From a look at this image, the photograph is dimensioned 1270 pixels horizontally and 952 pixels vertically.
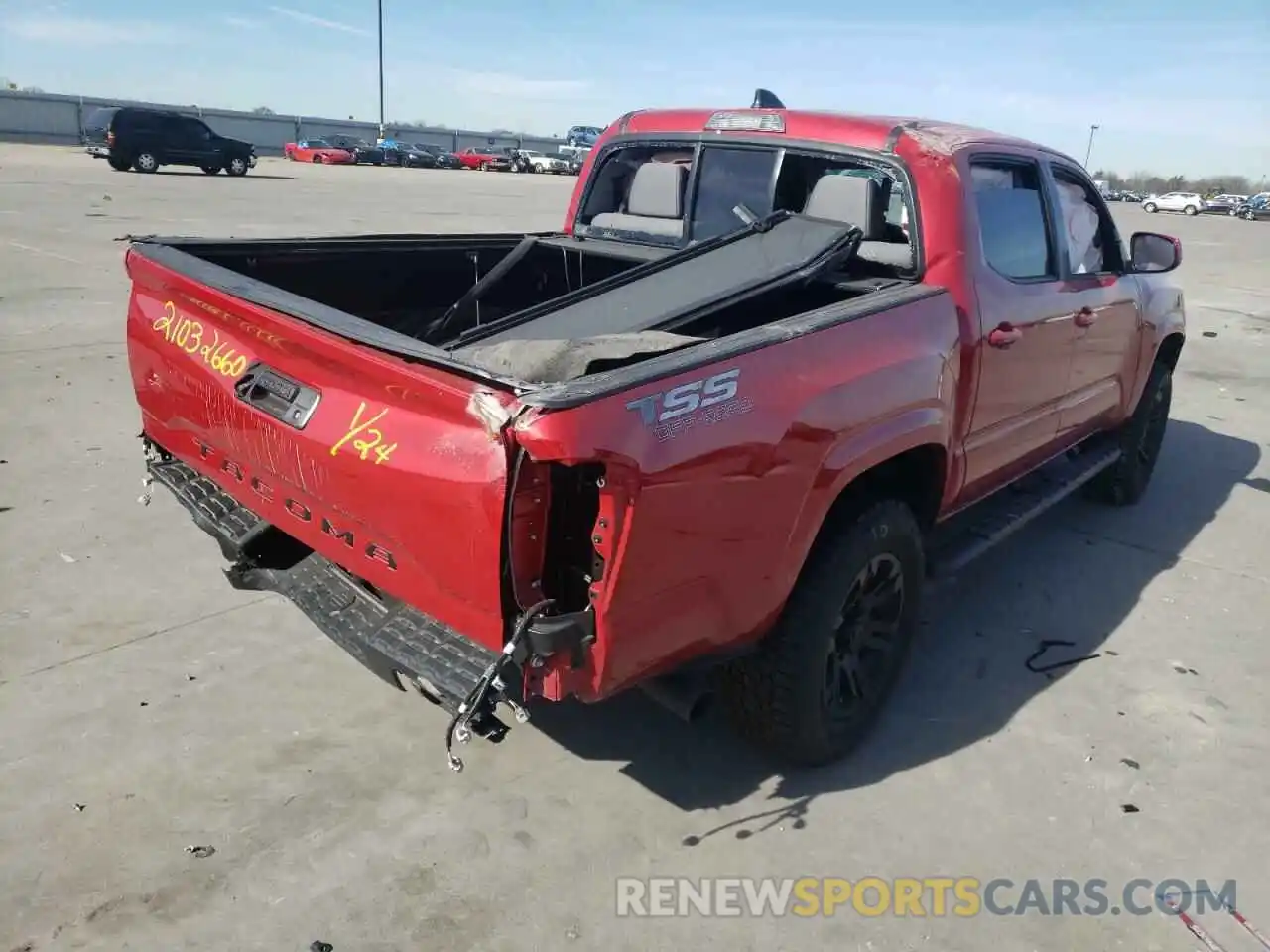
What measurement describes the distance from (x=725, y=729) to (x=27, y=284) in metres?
9.64

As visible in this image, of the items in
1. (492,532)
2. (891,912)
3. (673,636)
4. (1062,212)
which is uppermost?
(1062,212)

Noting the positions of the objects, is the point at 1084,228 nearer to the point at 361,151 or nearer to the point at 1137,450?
the point at 1137,450

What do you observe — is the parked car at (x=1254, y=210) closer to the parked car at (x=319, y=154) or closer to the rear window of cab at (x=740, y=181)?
the parked car at (x=319, y=154)

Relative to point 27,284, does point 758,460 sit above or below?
above

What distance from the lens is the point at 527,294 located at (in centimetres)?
466

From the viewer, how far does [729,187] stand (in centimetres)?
420

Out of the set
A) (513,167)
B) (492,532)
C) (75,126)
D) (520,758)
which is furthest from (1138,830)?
(75,126)

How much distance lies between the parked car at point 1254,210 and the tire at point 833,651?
6258 cm

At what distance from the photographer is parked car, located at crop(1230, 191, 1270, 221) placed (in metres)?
57.2

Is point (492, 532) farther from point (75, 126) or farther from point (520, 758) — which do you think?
point (75, 126)

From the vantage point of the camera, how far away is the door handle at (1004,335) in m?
3.56

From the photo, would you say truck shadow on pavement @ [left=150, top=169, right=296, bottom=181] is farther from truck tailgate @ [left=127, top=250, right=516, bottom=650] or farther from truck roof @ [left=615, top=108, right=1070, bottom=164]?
truck tailgate @ [left=127, top=250, right=516, bottom=650]

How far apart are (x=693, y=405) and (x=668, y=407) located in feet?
0.28

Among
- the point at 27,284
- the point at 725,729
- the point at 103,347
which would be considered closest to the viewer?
the point at 725,729
